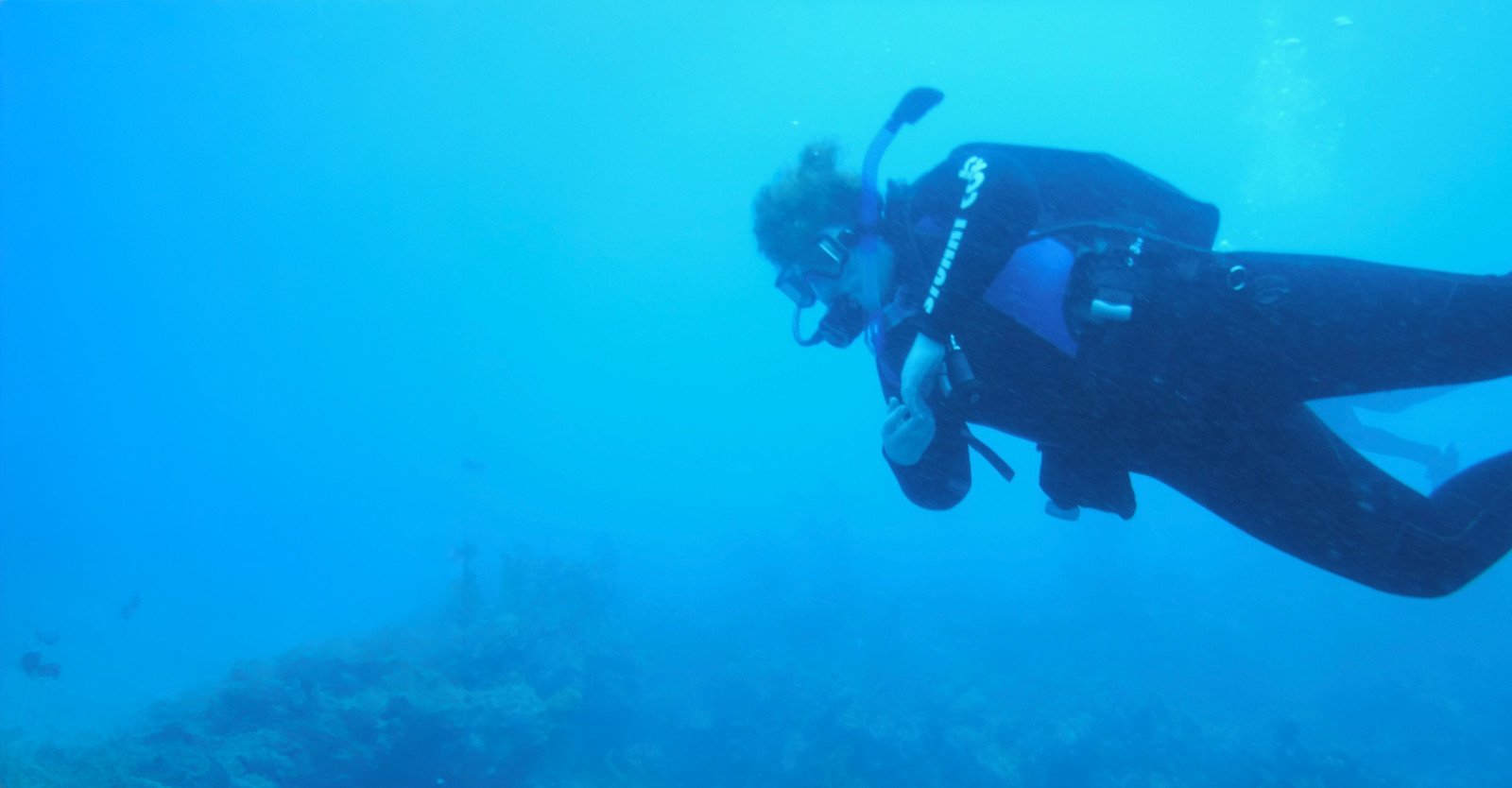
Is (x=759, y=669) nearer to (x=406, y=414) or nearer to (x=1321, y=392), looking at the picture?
(x=1321, y=392)

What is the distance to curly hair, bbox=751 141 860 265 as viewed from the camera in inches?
115

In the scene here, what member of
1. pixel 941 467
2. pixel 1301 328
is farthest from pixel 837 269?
pixel 1301 328

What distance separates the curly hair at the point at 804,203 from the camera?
2.93m

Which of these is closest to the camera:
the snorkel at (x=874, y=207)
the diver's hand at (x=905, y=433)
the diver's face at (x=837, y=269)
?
the diver's hand at (x=905, y=433)

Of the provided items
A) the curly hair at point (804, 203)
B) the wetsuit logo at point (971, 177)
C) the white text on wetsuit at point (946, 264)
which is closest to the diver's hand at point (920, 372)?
the white text on wetsuit at point (946, 264)

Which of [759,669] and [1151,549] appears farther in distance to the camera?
[1151,549]

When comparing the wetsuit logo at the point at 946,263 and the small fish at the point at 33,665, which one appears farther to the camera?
the small fish at the point at 33,665

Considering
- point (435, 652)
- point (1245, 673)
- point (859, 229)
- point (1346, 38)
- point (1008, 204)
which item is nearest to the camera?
point (1008, 204)

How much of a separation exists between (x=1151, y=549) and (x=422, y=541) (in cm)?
5337

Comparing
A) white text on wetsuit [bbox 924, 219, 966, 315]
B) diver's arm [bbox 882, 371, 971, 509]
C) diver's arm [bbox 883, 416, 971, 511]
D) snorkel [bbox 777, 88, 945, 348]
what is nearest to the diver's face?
snorkel [bbox 777, 88, 945, 348]

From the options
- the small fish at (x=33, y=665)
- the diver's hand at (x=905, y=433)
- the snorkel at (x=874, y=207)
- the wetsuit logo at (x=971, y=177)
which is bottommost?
the diver's hand at (x=905, y=433)

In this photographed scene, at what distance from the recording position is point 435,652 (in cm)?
1228

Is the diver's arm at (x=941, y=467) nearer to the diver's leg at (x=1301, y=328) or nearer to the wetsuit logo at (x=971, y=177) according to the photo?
the diver's leg at (x=1301, y=328)

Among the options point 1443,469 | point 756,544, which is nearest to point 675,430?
point 756,544
